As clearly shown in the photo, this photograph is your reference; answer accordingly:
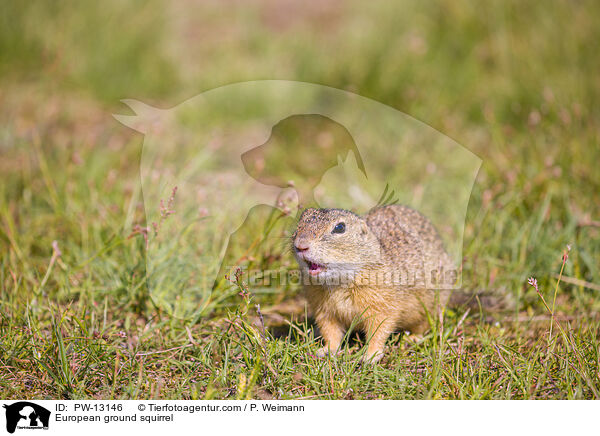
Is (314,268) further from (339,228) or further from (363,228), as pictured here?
(363,228)

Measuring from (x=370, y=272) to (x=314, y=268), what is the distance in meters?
0.36

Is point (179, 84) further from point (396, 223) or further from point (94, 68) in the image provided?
point (396, 223)

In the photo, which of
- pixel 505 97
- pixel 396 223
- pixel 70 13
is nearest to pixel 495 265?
pixel 396 223

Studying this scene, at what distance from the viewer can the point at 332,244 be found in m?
2.66

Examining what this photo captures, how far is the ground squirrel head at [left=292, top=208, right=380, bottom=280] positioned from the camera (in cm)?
259

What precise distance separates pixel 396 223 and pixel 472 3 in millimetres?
4002

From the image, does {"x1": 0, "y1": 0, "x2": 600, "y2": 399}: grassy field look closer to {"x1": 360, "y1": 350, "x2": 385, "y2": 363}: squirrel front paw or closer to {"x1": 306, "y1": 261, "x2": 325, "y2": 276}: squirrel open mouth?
{"x1": 360, "y1": 350, "x2": 385, "y2": 363}: squirrel front paw

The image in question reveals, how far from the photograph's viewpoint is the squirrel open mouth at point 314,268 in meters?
2.61

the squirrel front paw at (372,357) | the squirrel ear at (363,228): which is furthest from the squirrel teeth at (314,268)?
the squirrel front paw at (372,357)
